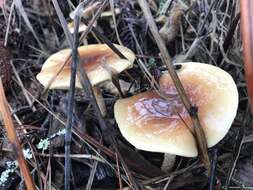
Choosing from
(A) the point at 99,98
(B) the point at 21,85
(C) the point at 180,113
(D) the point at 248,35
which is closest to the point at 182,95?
(C) the point at 180,113

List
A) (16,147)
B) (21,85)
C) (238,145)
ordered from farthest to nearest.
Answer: (21,85)
(238,145)
(16,147)

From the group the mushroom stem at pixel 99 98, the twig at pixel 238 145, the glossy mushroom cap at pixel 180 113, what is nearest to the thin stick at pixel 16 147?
the glossy mushroom cap at pixel 180 113

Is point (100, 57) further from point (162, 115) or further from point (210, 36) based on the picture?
point (210, 36)

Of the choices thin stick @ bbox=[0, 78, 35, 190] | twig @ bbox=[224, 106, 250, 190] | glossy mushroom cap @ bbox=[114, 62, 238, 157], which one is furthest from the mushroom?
twig @ bbox=[224, 106, 250, 190]

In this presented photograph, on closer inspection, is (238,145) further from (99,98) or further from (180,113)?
(99,98)

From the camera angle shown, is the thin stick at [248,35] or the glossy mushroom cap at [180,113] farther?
the glossy mushroom cap at [180,113]

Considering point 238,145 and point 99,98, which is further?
point 99,98

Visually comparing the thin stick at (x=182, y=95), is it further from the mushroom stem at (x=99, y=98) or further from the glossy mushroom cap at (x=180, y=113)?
the mushroom stem at (x=99, y=98)

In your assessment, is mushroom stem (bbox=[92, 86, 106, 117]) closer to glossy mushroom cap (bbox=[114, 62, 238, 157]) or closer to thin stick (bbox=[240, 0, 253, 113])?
glossy mushroom cap (bbox=[114, 62, 238, 157])
